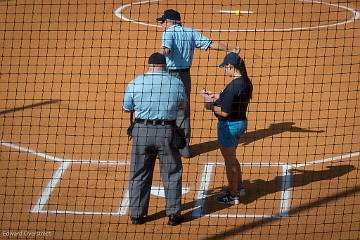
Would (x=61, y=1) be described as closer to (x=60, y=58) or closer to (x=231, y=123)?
(x=60, y=58)

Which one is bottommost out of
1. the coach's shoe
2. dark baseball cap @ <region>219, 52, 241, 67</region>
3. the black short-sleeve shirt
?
the coach's shoe

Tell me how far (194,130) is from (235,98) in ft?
9.78

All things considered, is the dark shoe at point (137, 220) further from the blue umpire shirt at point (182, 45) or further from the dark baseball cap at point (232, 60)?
the blue umpire shirt at point (182, 45)

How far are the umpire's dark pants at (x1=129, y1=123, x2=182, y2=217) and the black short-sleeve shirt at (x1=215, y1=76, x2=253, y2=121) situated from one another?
87 cm

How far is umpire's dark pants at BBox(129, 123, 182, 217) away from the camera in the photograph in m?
8.13

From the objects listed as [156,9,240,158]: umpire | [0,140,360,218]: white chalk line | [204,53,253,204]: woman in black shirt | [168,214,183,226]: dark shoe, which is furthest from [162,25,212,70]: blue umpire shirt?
[168,214,183,226]: dark shoe

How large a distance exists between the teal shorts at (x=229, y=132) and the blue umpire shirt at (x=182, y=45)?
1.58m

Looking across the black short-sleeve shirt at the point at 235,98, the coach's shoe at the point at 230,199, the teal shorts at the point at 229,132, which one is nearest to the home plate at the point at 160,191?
the coach's shoe at the point at 230,199

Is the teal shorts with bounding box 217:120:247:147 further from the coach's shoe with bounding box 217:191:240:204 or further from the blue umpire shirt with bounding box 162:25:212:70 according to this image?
the blue umpire shirt with bounding box 162:25:212:70

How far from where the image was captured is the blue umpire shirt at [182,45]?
9891 mm

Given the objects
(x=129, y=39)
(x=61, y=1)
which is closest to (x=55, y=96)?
(x=129, y=39)

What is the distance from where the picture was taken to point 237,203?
9.00m

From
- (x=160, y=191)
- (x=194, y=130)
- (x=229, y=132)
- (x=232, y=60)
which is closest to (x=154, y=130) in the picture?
(x=229, y=132)

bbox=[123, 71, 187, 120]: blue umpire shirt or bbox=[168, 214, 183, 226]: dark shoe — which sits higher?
bbox=[123, 71, 187, 120]: blue umpire shirt
